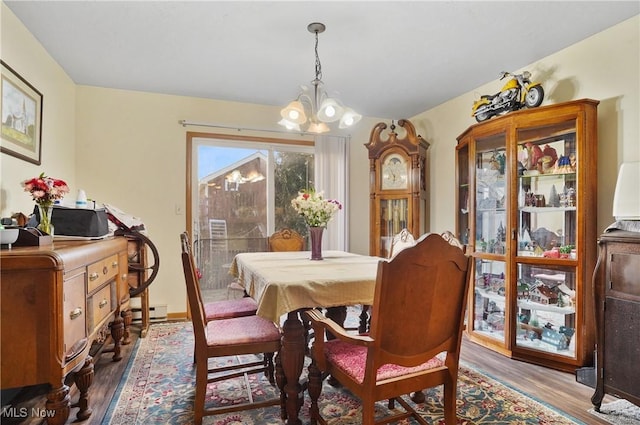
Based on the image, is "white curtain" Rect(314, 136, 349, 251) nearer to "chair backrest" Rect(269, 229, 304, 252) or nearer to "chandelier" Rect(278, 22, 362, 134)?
"chair backrest" Rect(269, 229, 304, 252)

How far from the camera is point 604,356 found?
195 centimetres

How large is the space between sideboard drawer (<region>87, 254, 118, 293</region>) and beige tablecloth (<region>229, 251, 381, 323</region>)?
2.54 ft

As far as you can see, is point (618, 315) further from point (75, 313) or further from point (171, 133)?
point (171, 133)

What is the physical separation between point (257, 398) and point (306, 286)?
0.94 metres

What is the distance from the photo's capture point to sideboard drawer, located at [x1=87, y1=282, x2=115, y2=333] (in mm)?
1702

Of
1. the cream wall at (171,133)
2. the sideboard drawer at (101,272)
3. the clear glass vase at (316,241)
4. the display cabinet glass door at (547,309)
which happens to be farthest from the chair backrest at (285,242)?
the display cabinet glass door at (547,309)

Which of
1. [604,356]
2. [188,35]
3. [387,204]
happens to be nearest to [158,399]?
[188,35]

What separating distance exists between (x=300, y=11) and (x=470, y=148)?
6.14 ft

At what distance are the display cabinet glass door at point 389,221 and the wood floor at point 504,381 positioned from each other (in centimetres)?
146

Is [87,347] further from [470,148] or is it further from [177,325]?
[470,148]

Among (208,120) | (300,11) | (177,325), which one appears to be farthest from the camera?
(208,120)

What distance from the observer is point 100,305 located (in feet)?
6.11

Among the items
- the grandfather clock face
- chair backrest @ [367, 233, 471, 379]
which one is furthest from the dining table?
the grandfather clock face

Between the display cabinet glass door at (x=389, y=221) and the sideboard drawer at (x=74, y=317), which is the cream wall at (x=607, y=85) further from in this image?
the sideboard drawer at (x=74, y=317)
